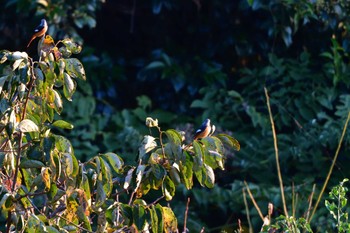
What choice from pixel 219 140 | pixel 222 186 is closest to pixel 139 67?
pixel 222 186

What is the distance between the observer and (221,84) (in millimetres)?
5754

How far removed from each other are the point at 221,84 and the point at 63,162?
Result: 341 cm

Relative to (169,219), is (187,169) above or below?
above

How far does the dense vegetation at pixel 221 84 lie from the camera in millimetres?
5102

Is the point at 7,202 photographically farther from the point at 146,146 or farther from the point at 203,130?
the point at 203,130

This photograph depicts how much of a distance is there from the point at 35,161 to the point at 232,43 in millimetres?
3530

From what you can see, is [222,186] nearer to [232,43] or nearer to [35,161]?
[232,43]

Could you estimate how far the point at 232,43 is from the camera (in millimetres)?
5781

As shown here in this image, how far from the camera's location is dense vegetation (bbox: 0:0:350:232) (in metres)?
5.10

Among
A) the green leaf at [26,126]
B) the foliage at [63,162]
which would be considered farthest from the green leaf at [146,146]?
the green leaf at [26,126]

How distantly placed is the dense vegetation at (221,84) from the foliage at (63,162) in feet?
7.54

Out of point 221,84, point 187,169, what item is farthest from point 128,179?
point 221,84

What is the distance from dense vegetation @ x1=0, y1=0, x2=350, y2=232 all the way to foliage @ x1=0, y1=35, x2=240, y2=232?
7.54 feet

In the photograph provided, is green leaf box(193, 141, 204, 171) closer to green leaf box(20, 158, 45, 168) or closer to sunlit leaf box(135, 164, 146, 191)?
sunlit leaf box(135, 164, 146, 191)
